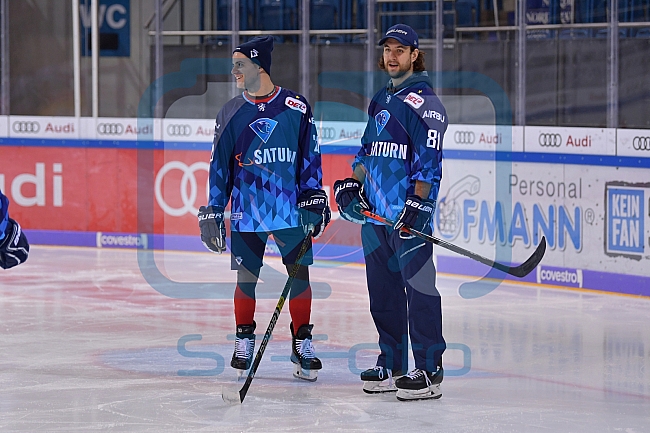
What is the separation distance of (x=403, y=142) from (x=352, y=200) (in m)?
0.34

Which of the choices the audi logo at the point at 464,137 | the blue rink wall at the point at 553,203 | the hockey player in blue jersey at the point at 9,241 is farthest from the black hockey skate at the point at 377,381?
the audi logo at the point at 464,137

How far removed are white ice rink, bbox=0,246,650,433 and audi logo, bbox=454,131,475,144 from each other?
40.6 inches

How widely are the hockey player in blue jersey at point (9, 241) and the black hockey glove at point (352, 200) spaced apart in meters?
1.46

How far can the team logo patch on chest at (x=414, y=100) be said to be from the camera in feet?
14.6

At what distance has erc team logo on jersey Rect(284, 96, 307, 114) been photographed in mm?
4809

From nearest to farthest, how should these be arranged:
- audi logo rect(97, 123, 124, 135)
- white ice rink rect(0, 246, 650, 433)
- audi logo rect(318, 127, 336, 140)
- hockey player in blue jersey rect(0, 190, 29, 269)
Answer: hockey player in blue jersey rect(0, 190, 29, 269) → white ice rink rect(0, 246, 650, 433) → audi logo rect(318, 127, 336, 140) → audi logo rect(97, 123, 124, 135)

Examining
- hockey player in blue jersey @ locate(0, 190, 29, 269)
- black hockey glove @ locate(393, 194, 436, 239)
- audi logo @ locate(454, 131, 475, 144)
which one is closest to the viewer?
hockey player in blue jersey @ locate(0, 190, 29, 269)

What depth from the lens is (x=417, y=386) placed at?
4.47 metres

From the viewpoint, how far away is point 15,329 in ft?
19.9

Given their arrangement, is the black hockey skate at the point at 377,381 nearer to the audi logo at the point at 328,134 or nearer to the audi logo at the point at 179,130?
the audi logo at the point at 328,134

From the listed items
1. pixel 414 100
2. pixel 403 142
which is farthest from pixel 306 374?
pixel 414 100

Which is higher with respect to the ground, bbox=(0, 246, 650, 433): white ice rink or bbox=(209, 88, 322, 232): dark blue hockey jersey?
bbox=(209, 88, 322, 232): dark blue hockey jersey

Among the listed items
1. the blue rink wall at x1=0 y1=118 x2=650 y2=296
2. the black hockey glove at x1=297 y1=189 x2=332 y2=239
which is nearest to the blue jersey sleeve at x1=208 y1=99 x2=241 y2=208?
the black hockey glove at x1=297 y1=189 x2=332 y2=239

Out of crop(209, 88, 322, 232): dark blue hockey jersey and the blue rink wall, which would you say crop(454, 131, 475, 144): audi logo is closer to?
the blue rink wall
